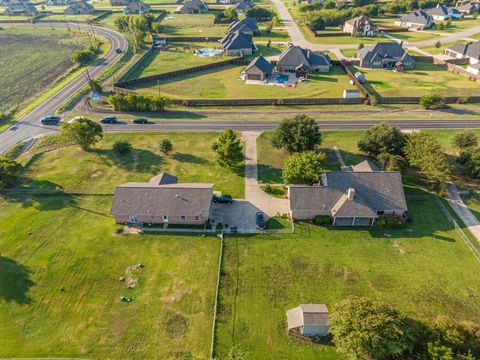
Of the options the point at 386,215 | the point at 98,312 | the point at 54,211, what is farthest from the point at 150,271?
the point at 386,215

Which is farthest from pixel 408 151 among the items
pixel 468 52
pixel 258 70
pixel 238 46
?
pixel 238 46

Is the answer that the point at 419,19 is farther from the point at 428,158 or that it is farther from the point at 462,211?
the point at 462,211

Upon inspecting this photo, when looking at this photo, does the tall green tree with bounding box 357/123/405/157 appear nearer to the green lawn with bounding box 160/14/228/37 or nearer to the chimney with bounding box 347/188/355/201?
the chimney with bounding box 347/188/355/201

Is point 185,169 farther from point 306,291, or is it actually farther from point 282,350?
point 282,350

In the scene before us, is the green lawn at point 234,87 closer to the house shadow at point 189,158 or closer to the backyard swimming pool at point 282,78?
the backyard swimming pool at point 282,78

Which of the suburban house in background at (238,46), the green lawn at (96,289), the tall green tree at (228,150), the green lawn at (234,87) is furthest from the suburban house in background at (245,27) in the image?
the green lawn at (96,289)

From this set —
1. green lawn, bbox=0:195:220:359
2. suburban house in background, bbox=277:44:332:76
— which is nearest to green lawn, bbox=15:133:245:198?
green lawn, bbox=0:195:220:359

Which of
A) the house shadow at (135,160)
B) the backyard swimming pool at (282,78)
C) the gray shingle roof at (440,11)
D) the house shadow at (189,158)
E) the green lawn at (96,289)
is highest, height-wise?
the gray shingle roof at (440,11)
